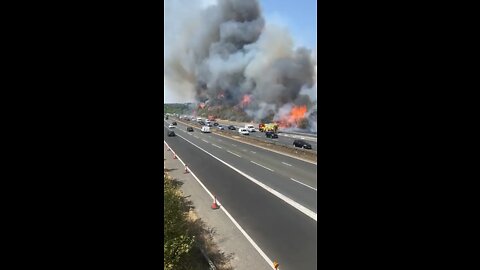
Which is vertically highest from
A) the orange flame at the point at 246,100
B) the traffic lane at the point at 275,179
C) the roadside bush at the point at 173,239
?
the orange flame at the point at 246,100

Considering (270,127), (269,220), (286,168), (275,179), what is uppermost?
(270,127)

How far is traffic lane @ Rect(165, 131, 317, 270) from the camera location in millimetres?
9562

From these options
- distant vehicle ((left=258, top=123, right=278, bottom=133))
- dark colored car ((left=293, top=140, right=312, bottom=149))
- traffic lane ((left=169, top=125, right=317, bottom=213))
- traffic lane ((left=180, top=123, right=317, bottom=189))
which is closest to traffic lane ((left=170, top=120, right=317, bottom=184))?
traffic lane ((left=180, top=123, right=317, bottom=189))

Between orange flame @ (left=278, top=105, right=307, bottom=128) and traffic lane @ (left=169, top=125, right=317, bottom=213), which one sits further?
orange flame @ (left=278, top=105, right=307, bottom=128)

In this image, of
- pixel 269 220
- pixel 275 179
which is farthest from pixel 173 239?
pixel 275 179

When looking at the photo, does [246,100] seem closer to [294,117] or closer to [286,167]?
[294,117]

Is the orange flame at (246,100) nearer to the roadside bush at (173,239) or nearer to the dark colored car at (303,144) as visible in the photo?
the dark colored car at (303,144)

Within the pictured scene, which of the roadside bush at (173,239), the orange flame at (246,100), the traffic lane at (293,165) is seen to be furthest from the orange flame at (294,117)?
the roadside bush at (173,239)

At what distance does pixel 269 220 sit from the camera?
1240 cm

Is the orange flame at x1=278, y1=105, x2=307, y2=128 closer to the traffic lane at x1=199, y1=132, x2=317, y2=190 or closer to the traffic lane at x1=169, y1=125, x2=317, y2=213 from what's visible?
the traffic lane at x1=199, y1=132, x2=317, y2=190

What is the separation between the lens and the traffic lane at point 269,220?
31.4 feet
